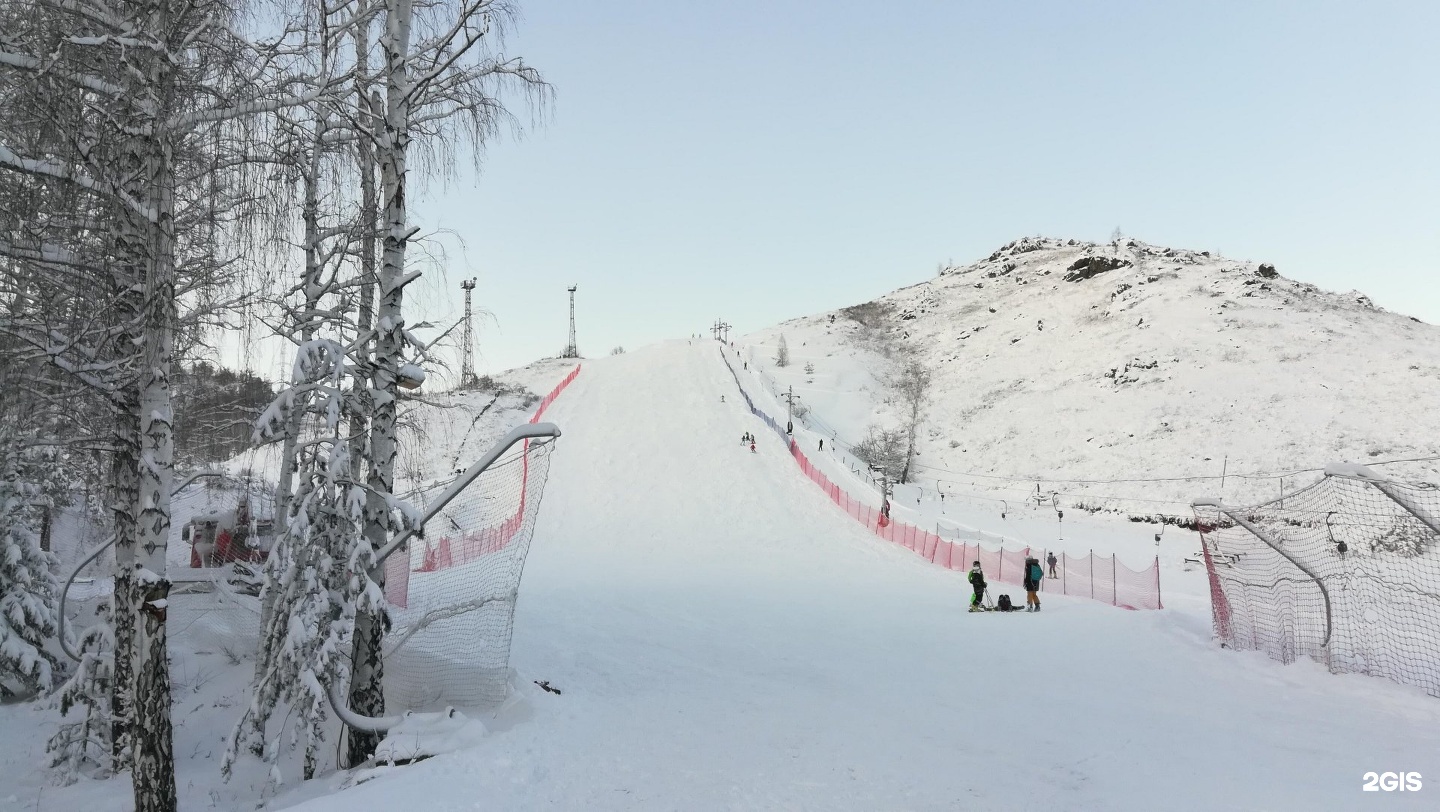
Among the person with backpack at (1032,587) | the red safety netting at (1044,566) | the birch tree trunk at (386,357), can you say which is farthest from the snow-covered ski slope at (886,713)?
the red safety netting at (1044,566)

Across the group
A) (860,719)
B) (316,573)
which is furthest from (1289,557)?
(316,573)

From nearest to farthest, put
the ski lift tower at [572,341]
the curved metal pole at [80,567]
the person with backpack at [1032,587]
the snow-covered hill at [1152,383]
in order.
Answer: the curved metal pole at [80,567]
the person with backpack at [1032,587]
the snow-covered hill at [1152,383]
the ski lift tower at [572,341]

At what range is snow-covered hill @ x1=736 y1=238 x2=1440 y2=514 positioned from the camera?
144 feet

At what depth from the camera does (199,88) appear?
236 inches

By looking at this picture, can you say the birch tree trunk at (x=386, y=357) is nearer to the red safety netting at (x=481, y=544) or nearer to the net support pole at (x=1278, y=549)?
the red safety netting at (x=481, y=544)

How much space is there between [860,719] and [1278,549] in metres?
7.72

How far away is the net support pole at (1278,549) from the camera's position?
11086mm

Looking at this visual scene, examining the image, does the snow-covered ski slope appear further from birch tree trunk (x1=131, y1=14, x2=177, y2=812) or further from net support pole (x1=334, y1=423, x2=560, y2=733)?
birch tree trunk (x1=131, y1=14, x2=177, y2=812)

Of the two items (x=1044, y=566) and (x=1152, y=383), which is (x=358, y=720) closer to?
(x=1044, y=566)

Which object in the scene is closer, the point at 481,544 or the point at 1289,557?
the point at 481,544

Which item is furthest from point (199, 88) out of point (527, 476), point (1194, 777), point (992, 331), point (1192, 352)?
point (992, 331)

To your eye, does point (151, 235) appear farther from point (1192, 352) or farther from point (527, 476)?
point (1192, 352)

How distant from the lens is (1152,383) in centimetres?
5812

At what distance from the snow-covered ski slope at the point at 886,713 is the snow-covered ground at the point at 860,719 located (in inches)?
1.5
